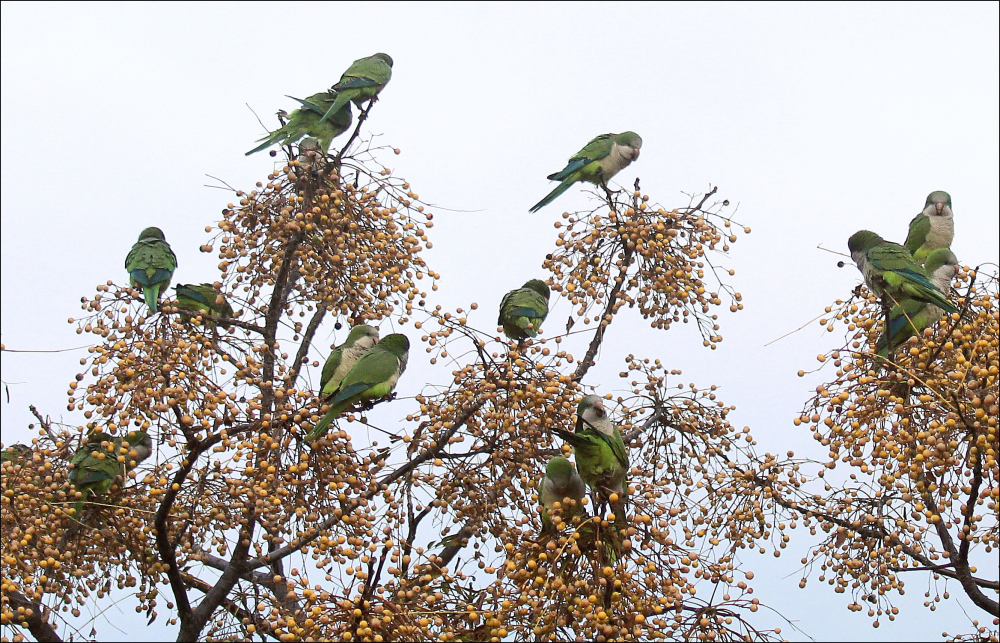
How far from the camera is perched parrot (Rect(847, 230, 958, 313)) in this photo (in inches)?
232

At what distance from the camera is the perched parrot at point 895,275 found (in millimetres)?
5898

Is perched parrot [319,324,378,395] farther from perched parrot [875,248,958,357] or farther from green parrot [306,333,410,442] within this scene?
perched parrot [875,248,958,357]

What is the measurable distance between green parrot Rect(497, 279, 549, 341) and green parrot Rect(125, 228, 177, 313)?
269 cm

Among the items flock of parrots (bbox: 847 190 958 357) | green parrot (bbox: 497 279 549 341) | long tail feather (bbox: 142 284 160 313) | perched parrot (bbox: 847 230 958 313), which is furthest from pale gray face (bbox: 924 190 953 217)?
long tail feather (bbox: 142 284 160 313)

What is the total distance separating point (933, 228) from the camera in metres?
8.05

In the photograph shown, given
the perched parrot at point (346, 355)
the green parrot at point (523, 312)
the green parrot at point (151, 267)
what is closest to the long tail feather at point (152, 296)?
the green parrot at point (151, 267)

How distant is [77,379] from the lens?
234 inches

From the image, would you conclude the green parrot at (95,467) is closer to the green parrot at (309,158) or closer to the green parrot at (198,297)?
the green parrot at (198,297)

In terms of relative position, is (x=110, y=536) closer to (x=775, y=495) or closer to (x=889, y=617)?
(x=775, y=495)

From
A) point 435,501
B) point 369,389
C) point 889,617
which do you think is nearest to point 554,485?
Answer: point 435,501

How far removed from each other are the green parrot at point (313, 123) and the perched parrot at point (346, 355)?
1.75m

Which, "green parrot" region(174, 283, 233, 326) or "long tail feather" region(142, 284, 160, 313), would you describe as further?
"green parrot" region(174, 283, 233, 326)

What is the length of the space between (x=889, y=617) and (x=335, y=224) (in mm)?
4912

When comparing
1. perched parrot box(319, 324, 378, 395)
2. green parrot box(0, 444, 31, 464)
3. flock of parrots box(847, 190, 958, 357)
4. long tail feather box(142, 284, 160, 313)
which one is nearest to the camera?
flock of parrots box(847, 190, 958, 357)
